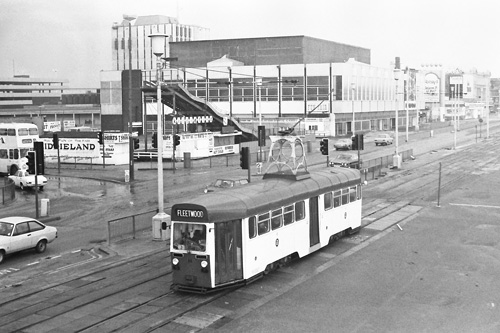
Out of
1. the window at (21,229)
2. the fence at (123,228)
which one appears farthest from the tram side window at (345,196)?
the window at (21,229)

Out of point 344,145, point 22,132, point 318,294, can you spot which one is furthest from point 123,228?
point 344,145

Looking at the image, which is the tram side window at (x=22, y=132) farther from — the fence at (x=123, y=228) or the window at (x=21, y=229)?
the window at (x=21, y=229)

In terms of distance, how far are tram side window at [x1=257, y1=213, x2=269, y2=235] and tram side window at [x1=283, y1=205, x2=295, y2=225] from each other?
3.93 feet

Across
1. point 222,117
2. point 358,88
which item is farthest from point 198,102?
point 358,88

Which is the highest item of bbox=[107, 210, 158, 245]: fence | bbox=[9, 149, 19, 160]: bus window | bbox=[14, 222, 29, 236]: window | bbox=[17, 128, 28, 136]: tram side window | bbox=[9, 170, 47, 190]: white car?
bbox=[17, 128, 28, 136]: tram side window

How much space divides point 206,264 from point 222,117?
60.7 meters

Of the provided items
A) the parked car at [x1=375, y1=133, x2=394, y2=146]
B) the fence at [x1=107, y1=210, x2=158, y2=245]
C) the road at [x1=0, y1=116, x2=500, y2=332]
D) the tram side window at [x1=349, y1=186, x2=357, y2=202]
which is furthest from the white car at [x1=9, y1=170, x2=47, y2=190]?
the parked car at [x1=375, y1=133, x2=394, y2=146]

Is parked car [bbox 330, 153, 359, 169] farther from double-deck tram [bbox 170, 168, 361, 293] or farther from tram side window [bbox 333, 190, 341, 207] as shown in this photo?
double-deck tram [bbox 170, 168, 361, 293]

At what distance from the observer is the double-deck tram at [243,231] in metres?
17.8

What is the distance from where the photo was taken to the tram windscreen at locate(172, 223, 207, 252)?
701 inches

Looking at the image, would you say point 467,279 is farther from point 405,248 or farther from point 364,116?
point 364,116

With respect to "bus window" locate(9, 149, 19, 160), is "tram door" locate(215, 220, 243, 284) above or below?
below

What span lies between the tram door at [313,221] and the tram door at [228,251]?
4833 mm

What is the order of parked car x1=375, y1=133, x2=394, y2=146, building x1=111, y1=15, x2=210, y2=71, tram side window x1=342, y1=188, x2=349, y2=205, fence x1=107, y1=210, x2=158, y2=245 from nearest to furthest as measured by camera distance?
1. tram side window x1=342, y1=188, x2=349, y2=205
2. fence x1=107, y1=210, x2=158, y2=245
3. parked car x1=375, y1=133, x2=394, y2=146
4. building x1=111, y1=15, x2=210, y2=71
